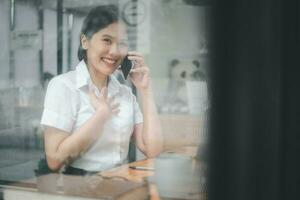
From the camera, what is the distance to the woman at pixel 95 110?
1.45m

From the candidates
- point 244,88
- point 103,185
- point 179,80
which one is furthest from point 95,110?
point 244,88

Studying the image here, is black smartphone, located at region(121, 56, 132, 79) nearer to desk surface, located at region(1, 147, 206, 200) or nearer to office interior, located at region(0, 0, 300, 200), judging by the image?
office interior, located at region(0, 0, 300, 200)

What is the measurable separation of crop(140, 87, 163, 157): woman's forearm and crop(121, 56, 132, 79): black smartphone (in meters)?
0.09

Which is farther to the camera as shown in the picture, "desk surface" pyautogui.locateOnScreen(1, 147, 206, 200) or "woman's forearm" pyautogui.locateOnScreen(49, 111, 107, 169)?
"woman's forearm" pyautogui.locateOnScreen(49, 111, 107, 169)

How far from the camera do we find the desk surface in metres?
1.35

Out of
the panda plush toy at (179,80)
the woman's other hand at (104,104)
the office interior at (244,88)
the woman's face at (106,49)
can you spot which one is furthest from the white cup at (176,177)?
the woman's face at (106,49)

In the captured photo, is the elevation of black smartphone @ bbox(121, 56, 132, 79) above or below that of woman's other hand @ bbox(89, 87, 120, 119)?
above

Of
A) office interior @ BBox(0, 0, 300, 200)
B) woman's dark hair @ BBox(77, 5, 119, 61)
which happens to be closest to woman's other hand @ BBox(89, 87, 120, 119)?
woman's dark hair @ BBox(77, 5, 119, 61)

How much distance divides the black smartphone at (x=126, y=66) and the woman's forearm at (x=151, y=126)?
9cm

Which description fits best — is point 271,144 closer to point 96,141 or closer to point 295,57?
point 295,57

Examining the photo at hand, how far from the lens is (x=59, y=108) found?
5.03ft

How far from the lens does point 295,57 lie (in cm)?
113

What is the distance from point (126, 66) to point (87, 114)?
22 centimetres

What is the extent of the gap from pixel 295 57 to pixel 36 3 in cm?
84
